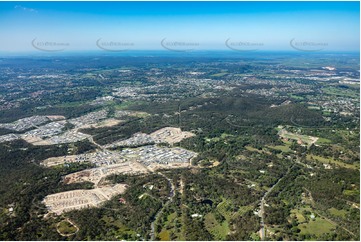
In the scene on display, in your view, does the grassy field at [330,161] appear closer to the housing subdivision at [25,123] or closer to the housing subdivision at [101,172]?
the housing subdivision at [101,172]

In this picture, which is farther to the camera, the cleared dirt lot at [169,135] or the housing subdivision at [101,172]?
the cleared dirt lot at [169,135]

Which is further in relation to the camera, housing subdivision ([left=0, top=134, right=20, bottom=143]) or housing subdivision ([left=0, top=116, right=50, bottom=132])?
housing subdivision ([left=0, top=116, right=50, bottom=132])

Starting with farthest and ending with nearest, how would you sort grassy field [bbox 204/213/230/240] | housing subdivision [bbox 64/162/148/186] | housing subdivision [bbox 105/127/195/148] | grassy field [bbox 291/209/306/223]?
housing subdivision [bbox 105/127/195/148], housing subdivision [bbox 64/162/148/186], grassy field [bbox 291/209/306/223], grassy field [bbox 204/213/230/240]

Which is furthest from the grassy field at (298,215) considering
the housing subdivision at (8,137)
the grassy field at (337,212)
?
the housing subdivision at (8,137)

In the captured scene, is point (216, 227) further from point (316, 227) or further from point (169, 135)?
point (169, 135)

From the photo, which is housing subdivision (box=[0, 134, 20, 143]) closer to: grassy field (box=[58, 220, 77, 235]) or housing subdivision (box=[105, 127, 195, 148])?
housing subdivision (box=[105, 127, 195, 148])

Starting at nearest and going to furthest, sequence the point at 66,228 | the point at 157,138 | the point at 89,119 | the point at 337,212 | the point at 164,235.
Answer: the point at 164,235, the point at 66,228, the point at 337,212, the point at 157,138, the point at 89,119

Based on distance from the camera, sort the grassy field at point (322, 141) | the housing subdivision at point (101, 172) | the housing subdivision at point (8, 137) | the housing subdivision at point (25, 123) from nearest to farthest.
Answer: the housing subdivision at point (101, 172)
the grassy field at point (322, 141)
the housing subdivision at point (8, 137)
the housing subdivision at point (25, 123)

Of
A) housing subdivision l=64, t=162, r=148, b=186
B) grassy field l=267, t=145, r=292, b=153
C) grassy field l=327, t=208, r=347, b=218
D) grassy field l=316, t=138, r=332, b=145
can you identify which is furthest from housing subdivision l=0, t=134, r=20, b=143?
grassy field l=316, t=138, r=332, b=145

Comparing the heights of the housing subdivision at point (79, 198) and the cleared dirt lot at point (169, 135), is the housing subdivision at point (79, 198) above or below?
below

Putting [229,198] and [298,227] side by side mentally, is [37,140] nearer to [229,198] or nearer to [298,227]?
[229,198]

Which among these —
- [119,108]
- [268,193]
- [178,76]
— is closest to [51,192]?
[268,193]

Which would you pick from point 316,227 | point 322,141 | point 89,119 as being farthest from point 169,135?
point 316,227
